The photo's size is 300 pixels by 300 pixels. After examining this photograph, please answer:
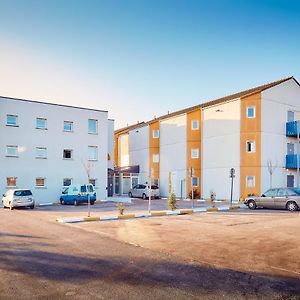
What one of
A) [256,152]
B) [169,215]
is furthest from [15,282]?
[256,152]

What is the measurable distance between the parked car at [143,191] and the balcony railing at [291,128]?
13993 mm

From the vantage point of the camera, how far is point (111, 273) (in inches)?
302

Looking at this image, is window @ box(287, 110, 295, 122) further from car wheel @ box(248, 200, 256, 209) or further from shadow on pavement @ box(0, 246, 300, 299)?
shadow on pavement @ box(0, 246, 300, 299)

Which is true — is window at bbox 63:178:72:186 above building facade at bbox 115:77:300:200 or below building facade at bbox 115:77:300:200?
below

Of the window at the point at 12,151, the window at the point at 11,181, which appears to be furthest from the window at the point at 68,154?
the window at the point at 11,181

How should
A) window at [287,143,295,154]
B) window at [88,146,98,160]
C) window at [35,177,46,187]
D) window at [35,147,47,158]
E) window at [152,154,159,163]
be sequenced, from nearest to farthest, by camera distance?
window at [35,177,46,187]
window at [35,147,47,158]
window at [287,143,295,154]
window at [88,146,98,160]
window at [152,154,159,163]

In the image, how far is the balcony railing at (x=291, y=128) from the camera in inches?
1264

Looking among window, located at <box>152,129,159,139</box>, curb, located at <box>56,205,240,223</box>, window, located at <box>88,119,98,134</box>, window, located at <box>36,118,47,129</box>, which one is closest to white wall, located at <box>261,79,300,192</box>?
curb, located at <box>56,205,240,223</box>

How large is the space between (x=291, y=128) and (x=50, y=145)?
21.7 m

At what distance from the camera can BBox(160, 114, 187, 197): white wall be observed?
38312 millimetres

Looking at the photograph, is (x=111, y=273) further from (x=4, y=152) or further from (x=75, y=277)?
(x=4, y=152)

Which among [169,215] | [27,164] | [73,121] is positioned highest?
[73,121]

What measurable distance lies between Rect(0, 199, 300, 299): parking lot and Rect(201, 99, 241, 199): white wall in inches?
701

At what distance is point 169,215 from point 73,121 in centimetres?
1679
